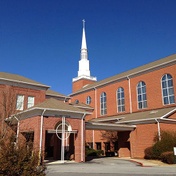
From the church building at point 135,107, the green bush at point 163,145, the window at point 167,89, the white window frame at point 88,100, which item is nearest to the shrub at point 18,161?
the church building at point 135,107

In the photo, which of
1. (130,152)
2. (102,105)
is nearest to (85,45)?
(102,105)

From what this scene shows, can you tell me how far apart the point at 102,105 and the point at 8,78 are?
1896 centimetres

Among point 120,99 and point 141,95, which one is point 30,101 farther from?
point 141,95

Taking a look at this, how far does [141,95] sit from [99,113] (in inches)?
410

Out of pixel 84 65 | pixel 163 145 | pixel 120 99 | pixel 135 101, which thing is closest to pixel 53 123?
pixel 163 145

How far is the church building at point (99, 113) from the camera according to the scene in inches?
812

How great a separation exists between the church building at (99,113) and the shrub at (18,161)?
28.4ft

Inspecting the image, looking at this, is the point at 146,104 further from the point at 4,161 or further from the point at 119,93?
the point at 4,161

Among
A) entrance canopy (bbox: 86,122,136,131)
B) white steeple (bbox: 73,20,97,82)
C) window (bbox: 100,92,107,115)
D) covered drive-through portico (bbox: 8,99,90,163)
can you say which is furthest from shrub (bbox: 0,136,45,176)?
white steeple (bbox: 73,20,97,82)

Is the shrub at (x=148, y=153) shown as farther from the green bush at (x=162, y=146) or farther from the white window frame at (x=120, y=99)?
the white window frame at (x=120, y=99)

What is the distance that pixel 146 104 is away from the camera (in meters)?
33.5

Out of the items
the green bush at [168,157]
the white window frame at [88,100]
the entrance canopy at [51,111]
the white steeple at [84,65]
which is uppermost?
the white steeple at [84,65]

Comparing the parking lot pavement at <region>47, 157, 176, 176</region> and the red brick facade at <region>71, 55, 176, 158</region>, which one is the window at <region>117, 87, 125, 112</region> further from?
the parking lot pavement at <region>47, 157, 176, 176</region>

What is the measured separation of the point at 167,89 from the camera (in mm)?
30859
